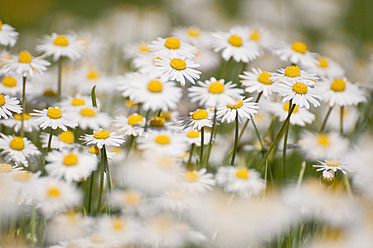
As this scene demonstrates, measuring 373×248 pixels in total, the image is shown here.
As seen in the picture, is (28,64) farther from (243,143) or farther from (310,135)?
(310,135)

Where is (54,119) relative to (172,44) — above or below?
below

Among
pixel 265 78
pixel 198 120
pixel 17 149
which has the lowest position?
pixel 17 149

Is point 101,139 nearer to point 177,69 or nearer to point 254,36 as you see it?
point 177,69

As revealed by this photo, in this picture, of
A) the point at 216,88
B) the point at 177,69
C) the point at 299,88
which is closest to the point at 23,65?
the point at 177,69

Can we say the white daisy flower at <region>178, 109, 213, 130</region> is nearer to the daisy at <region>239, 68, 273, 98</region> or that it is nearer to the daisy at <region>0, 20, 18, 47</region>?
the daisy at <region>239, 68, 273, 98</region>

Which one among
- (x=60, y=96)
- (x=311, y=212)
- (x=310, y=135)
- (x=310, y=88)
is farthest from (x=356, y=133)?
(x=60, y=96)

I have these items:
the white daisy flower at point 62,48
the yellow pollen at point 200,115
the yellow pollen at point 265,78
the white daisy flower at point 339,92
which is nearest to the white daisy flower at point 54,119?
the yellow pollen at point 200,115

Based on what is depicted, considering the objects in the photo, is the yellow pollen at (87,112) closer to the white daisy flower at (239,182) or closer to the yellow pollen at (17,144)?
the yellow pollen at (17,144)
